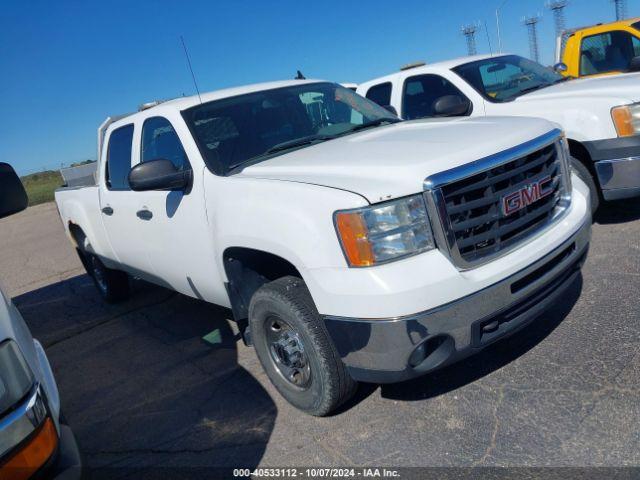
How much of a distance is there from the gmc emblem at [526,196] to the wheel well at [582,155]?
223 centimetres

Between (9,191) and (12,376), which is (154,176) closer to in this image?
(9,191)

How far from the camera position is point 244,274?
10.6 ft

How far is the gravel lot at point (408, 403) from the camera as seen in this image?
2502 millimetres

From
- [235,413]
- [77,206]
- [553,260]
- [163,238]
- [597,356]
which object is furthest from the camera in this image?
[77,206]

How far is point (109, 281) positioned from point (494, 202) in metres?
4.62

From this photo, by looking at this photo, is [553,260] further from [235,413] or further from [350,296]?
[235,413]

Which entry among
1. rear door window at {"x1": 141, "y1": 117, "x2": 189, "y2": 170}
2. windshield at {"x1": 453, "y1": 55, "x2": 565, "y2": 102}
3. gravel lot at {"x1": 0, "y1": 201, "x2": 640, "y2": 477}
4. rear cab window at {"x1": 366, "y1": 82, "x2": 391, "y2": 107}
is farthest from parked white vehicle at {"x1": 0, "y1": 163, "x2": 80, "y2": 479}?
rear cab window at {"x1": 366, "y1": 82, "x2": 391, "y2": 107}

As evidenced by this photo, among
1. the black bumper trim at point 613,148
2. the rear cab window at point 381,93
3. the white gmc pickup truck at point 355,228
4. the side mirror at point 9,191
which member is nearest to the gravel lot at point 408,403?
the white gmc pickup truck at point 355,228

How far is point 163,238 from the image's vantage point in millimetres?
3822

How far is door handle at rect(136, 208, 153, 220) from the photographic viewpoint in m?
3.90

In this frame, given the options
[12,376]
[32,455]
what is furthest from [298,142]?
[32,455]

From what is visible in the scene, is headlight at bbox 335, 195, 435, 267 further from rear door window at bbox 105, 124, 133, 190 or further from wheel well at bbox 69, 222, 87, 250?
wheel well at bbox 69, 222, 87, 250

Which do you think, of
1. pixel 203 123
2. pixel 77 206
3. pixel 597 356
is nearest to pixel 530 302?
pixel 597 356

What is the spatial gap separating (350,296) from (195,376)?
77.5 inches
